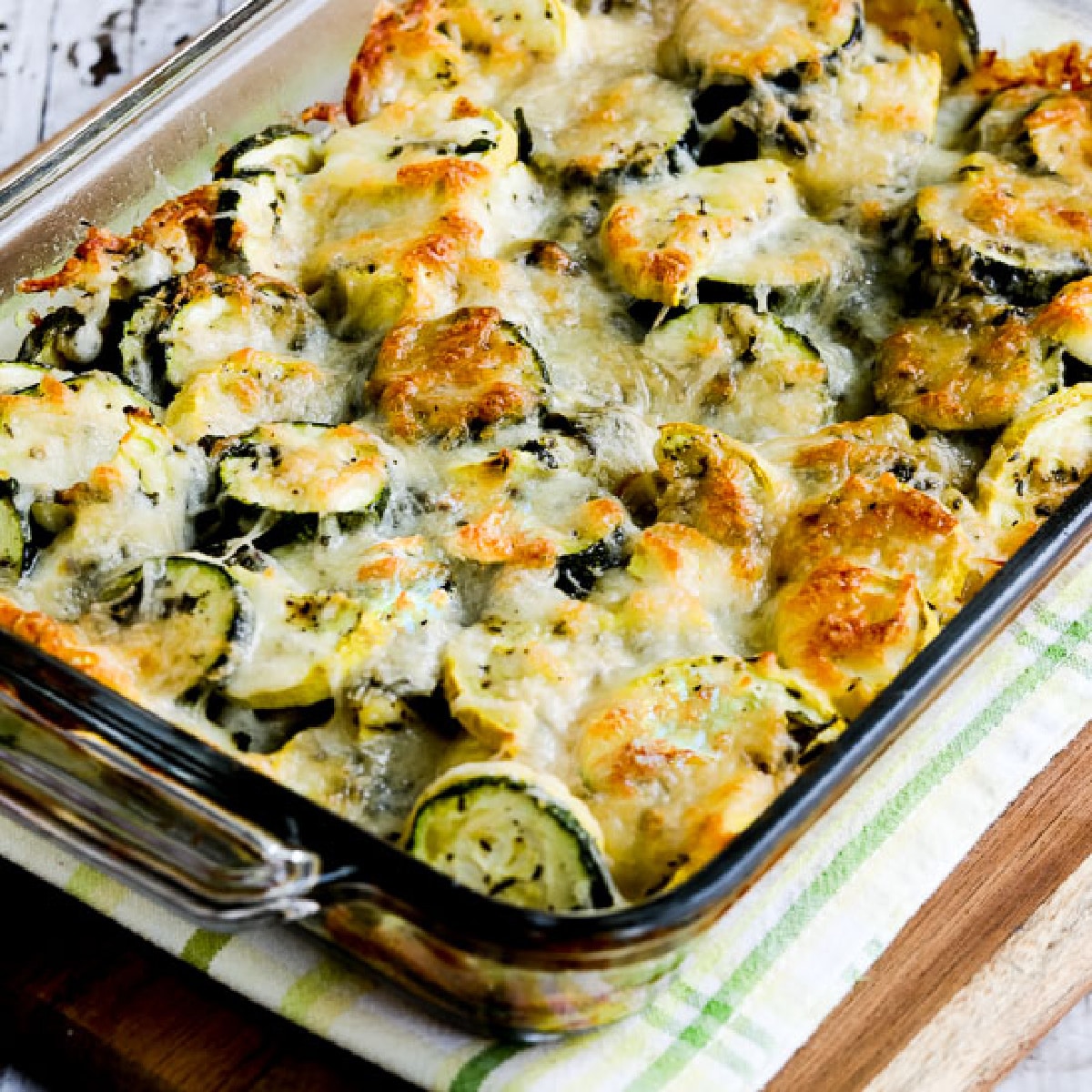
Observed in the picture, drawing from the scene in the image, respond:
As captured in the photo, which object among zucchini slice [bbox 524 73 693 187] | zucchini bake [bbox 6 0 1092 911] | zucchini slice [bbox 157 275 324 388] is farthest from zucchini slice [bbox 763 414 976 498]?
zucchini slice [bbox 157 275 324 388]

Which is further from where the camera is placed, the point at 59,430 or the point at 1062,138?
the point at 1062,138

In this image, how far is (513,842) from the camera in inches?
74.3

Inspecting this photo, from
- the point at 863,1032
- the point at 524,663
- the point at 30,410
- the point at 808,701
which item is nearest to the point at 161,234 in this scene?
the point at 30,410

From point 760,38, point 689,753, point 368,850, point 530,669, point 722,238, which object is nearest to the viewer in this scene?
point 368,850

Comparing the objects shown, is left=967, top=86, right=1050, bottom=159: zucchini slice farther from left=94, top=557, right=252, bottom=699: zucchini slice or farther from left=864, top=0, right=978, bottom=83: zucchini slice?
left=94, top=557, right=252, bottom=699: zucchini slice

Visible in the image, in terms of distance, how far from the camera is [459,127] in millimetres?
2830

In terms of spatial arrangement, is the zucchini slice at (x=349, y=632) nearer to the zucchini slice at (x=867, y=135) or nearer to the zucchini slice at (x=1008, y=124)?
the zucchini slice at (x=867, y=135)

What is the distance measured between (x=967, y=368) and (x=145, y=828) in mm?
1408

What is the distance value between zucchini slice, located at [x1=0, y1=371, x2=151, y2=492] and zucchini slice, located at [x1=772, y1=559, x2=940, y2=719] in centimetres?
93

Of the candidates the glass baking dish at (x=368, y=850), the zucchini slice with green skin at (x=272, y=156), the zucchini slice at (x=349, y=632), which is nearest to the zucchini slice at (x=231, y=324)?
the zucchini slice with green skin at (x=272, y=156)

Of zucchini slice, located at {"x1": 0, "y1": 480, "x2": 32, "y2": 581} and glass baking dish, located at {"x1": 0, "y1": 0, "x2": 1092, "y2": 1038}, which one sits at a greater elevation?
zucchini slice, located at {"x1": 0, "y1": 480, "x2": 32, "y2": 581}

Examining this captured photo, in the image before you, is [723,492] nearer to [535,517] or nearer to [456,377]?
[535,517]

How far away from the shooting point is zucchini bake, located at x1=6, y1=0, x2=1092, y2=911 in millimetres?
2062

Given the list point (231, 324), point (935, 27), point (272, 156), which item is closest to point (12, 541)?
point (231, 324)
